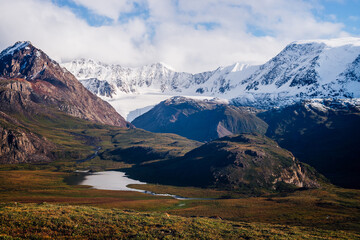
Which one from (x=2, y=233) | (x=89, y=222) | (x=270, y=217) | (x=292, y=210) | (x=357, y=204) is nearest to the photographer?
(x=2, y=233)

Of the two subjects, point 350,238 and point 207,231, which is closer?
point 207,231

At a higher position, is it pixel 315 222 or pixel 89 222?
pixel 89 222

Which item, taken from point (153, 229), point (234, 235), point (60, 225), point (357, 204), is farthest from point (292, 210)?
point (60, 225)

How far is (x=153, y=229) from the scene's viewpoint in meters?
58.6

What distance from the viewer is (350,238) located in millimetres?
73125

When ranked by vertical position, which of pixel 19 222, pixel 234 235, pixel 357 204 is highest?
pixel 19 222

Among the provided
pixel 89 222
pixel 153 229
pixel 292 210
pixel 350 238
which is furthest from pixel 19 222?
pixel 292 210

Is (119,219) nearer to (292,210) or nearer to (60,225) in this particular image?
(60,225)

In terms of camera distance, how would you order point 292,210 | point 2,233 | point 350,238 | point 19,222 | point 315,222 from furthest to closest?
1. point 292,210
2. point 315,222
3. point 350,238
4. point 19,222
5. point 2,233

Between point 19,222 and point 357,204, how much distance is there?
164 m

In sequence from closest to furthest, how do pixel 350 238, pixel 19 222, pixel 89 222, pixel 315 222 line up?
pixel 19 222
pixel 89 222
pixel 350 238
pixel 315 222

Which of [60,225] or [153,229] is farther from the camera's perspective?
[153,229]

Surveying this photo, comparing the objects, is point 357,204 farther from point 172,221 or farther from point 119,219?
point 119,219

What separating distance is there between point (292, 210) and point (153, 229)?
100802 millimetres
